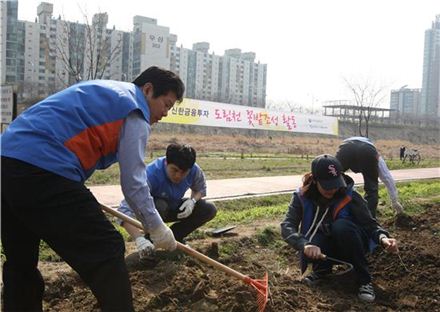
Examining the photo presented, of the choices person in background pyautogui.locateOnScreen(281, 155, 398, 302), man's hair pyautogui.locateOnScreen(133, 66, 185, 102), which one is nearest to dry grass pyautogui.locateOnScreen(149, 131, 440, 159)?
person in background pyautogui.locateOnScreen(281, 155, 398, 302)

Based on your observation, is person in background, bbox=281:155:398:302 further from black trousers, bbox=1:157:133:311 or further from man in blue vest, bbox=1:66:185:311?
black trousers, bbox=1:157:133:311

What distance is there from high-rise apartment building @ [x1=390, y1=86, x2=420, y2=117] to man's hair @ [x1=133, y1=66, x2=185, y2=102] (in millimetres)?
65734

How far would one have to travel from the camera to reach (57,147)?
204 centimetres

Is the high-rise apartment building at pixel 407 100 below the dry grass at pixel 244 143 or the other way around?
the other way around

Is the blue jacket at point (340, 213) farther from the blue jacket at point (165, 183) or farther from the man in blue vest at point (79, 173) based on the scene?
the man in blue vest at point (79, 173)

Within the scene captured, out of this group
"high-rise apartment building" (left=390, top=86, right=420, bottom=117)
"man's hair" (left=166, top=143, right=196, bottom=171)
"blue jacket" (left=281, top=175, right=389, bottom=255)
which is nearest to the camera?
"blue jacket" (left=281, top=175, right=389, bottom=255)

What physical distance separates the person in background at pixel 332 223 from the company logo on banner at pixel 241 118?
11692 mm

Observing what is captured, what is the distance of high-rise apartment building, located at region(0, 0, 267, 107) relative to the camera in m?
13.9

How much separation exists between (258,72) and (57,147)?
73.8 meters

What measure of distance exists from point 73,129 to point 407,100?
7275 cm

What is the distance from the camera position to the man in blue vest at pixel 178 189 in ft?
12.4

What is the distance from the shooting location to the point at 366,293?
11.2ft

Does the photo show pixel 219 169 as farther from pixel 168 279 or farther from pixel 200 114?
pixel 168 279

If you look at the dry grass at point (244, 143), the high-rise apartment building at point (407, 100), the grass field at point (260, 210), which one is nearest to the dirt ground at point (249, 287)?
the grass field at point (260, 210)
